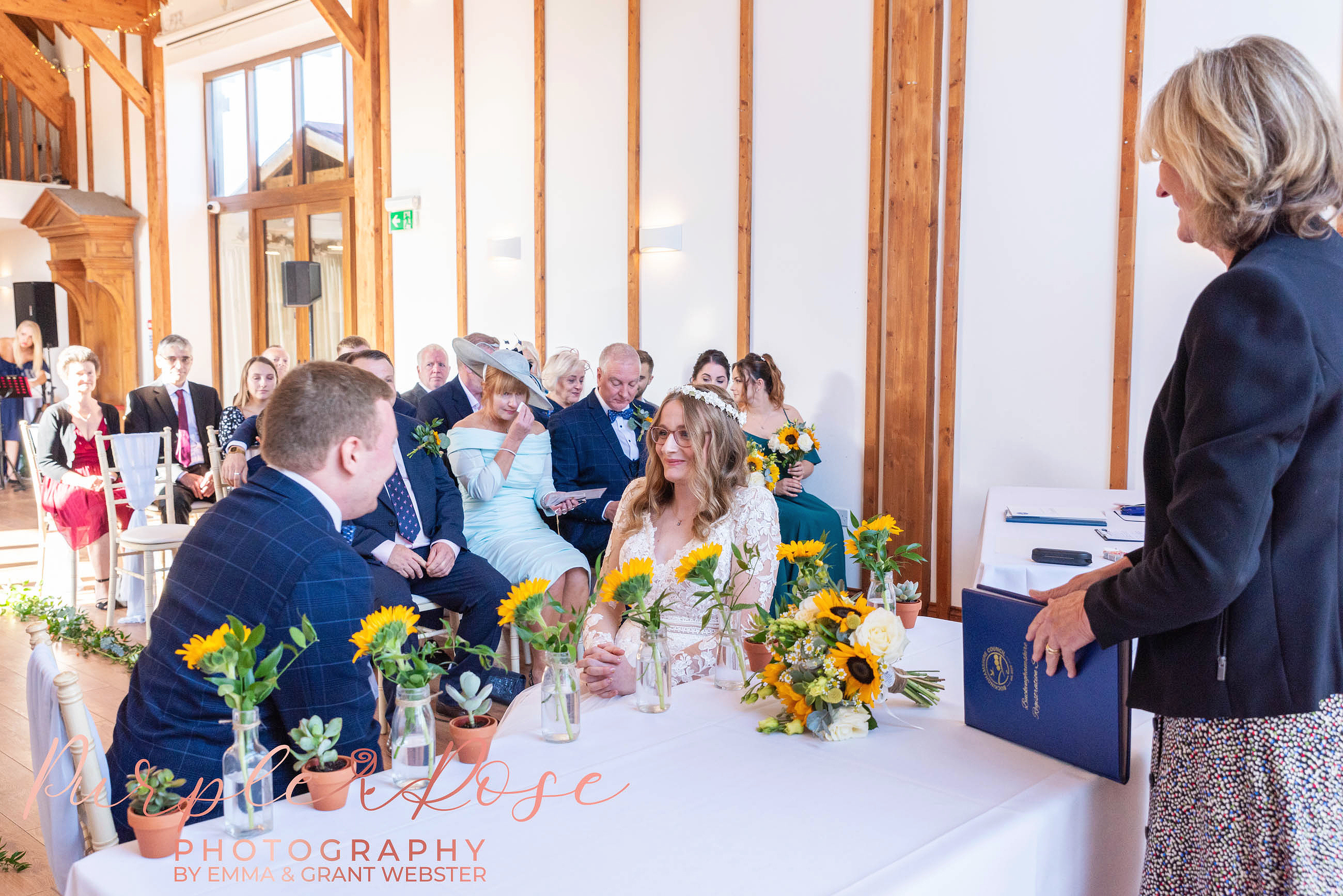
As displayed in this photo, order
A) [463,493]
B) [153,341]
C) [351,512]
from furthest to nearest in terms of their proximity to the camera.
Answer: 1. [153,341]
2. [463,493]
3. [351,512]

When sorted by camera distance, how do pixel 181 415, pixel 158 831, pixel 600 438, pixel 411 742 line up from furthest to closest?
1. pixel 181 415
2. pixel 600 438
3. pixel 411 742
4. pixel 158 831

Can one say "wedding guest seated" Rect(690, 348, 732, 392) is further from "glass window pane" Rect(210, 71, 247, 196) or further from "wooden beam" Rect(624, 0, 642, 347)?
"glass window pane" Rect(210, 71, 247, 196)

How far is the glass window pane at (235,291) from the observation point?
10812 millimetres

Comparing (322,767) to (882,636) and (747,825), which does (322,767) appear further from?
(882,636)

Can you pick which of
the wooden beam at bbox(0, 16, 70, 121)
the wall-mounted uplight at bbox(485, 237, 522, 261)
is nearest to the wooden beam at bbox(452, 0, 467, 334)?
the wall-mounted uplight at bbox(485, 237, 522, 261)

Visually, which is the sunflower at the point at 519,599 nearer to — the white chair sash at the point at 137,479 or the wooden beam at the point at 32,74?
the white chair sash at the point at 137,479

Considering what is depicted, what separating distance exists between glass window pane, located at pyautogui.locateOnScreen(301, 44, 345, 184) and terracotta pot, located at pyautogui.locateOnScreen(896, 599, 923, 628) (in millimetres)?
8697

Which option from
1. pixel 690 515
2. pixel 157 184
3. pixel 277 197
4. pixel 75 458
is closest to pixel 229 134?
pixel 157 184

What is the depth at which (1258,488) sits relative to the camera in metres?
1.13

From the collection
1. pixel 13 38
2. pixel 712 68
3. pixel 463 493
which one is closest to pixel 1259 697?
pixel 463 493

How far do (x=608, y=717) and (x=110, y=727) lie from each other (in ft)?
9.79

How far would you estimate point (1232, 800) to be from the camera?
4.02 ft

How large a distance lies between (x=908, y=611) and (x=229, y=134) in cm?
1083

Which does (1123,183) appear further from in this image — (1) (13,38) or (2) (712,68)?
(1) (13,38)
